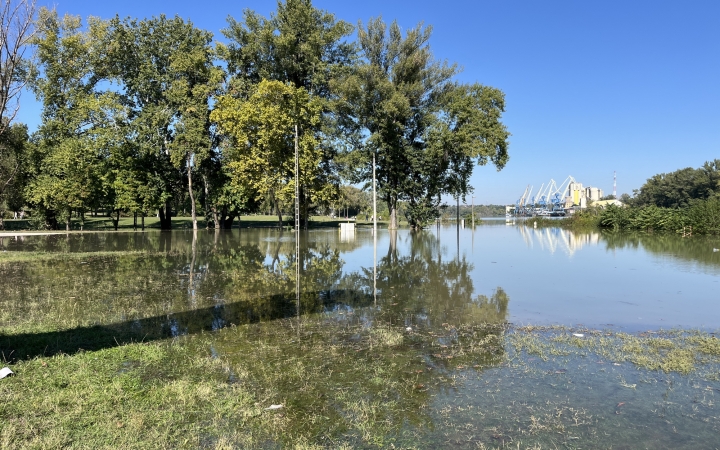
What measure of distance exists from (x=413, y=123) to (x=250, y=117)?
14.8 metres

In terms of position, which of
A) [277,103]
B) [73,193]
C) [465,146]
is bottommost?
[73,193]

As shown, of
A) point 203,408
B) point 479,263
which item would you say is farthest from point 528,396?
point 479,263

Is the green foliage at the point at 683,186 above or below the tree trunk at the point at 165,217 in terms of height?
above

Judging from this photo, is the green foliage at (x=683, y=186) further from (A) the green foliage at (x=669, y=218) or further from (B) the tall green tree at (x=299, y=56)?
(B) the tall green tree at (x=299, y=56)

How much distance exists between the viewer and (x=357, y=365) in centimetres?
542

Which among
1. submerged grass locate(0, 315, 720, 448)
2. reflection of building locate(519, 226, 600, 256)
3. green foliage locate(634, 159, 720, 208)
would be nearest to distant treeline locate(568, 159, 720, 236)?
green foliage locate(634, 159, 720, 208)

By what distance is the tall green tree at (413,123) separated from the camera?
3572 centimetres

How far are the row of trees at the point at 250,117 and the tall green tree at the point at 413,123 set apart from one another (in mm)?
120

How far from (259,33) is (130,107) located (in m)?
13.3

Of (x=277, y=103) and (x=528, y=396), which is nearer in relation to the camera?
(x=528, y=396)

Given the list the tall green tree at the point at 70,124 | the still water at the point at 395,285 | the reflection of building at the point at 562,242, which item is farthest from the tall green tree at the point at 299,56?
the still water at the point at 395,285

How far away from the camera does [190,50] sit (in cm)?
3897

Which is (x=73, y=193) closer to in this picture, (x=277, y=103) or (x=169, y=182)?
(x=169, y=182)

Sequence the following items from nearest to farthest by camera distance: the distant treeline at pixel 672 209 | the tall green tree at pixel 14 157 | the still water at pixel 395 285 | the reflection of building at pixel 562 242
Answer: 1. the still water at pixel 395 285
2. the reflection of building at pixel 562 242
3. the tall green tree at pixel 14 157
4. the distant treeline at pixel 672 209
